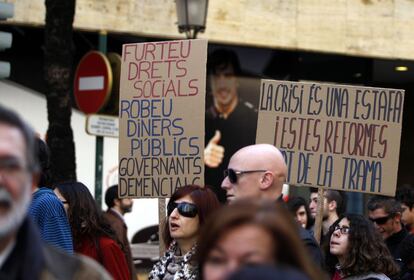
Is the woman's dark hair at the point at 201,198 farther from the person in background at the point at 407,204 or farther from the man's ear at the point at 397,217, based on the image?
the person in background at the point at 407,204

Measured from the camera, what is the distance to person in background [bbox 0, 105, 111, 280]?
110 inches

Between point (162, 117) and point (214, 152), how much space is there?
8442 millimetres

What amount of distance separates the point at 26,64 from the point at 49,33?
4178mm

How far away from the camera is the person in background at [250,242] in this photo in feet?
9.01

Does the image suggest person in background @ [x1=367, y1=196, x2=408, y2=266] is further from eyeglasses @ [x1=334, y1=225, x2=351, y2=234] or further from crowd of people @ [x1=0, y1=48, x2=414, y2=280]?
eyeglasses @ [x1=334, y1=225, x2=351, y2=234]

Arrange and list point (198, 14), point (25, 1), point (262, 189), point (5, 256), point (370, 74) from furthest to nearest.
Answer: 1. point (370, 74)
2. point (25, 1)
3. point (198, 14)
4. point (262, 189)
5. point (5, 256)

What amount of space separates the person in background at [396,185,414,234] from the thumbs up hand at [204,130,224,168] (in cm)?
640

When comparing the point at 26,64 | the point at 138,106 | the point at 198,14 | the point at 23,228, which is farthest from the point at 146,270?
the point at 23,228

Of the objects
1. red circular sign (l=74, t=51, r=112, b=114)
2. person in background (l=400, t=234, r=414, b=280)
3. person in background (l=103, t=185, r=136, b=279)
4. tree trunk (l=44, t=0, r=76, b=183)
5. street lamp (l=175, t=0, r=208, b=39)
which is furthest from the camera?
red circular sign (l=74, t=51, r=112, b=114)

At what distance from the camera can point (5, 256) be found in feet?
9.36

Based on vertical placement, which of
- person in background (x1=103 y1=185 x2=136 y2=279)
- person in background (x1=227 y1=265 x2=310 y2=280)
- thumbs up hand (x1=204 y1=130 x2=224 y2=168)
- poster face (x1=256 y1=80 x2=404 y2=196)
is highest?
person in background (x1=227 y1=265 x2=310 y2=280)

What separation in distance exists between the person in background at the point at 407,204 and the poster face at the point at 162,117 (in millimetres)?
2762

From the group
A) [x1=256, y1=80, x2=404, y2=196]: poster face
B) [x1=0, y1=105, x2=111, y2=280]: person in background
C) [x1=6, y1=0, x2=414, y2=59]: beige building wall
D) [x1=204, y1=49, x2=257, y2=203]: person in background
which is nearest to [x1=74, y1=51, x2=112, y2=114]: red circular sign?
[x1=6, y1=0, x2=414, y2=59]: beige building wall

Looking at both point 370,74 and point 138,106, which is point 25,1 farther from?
point 138,106
